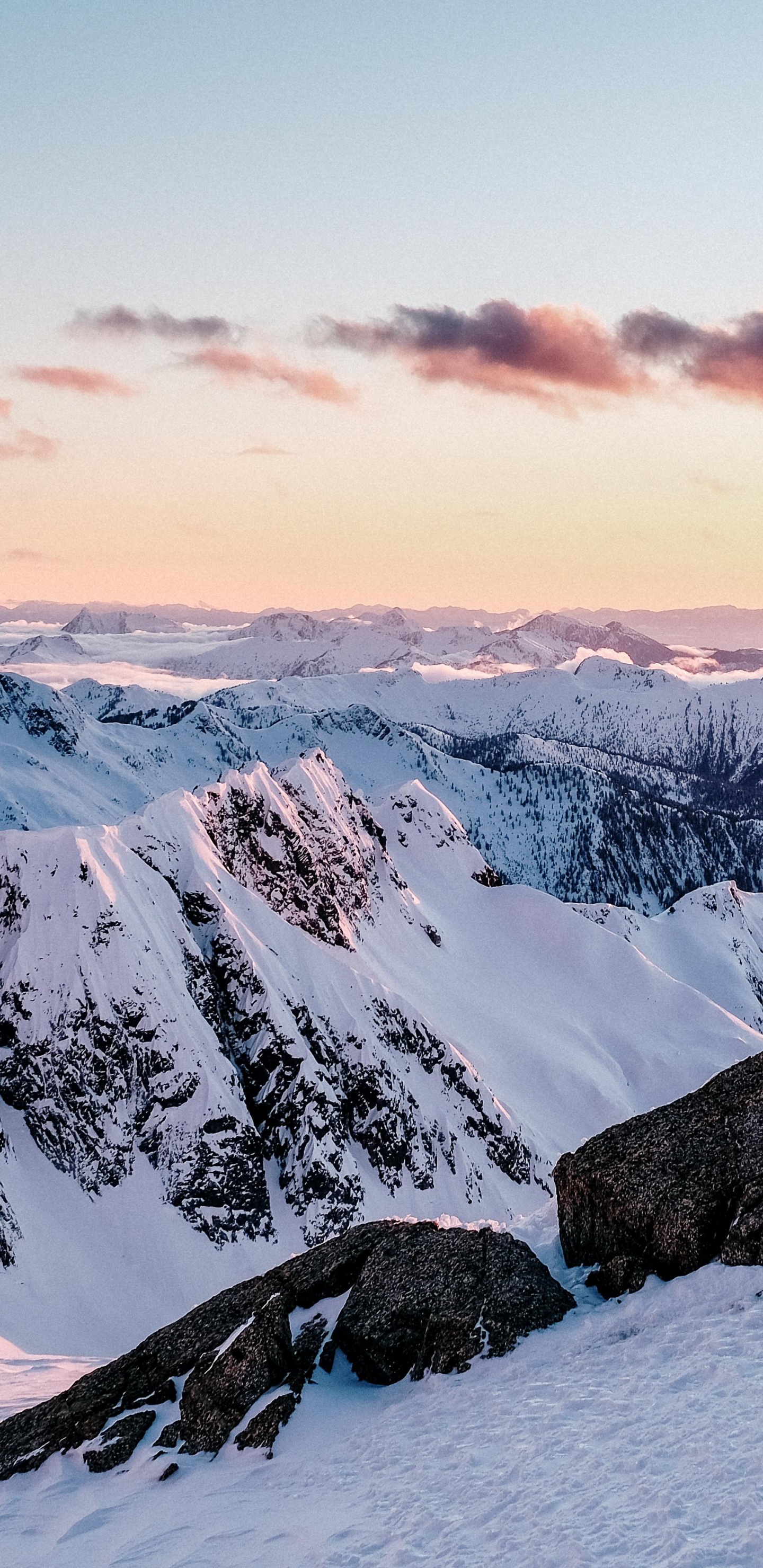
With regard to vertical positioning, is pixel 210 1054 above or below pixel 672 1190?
below

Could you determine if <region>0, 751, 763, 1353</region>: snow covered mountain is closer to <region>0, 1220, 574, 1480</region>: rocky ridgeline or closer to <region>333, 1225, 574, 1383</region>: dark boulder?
<region>0, 1220, 574, 1480</region>: rocky ridgeline

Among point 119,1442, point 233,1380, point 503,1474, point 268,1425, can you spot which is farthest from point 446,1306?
point 119,1442

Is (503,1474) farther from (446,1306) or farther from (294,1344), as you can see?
(294,1344)

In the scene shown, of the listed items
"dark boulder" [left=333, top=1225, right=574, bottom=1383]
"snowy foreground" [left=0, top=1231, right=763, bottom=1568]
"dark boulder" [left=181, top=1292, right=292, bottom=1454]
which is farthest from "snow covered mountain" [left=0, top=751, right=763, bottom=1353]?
"snowy foreground" [left=0, top=1231, right=763, bottom=1568]

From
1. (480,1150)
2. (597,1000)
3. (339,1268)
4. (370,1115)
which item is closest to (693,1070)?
(597,1000)

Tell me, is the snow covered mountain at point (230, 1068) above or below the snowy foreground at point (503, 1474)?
below

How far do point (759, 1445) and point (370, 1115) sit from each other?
279 ft

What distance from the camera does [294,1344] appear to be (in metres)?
24.0

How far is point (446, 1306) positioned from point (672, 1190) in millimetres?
5923

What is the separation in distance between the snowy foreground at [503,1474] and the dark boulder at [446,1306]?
1.61ft

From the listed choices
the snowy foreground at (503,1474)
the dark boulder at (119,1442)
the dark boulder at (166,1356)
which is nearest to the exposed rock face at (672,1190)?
the snowy foreground at (503,1474)

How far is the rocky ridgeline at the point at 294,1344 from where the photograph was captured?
22172 mm

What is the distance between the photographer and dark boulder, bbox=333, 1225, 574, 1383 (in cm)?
2227

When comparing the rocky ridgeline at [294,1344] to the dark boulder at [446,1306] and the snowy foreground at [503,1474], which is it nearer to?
the dark boulder at [446,1306]
